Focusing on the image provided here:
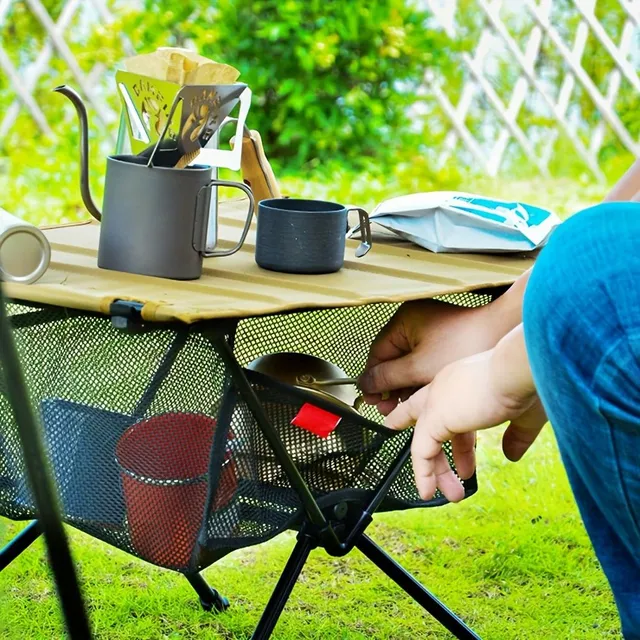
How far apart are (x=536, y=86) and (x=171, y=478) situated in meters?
3.92

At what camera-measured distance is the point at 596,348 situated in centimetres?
63

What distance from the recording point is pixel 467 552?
1.81m

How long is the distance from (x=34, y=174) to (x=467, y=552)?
2.53 metres

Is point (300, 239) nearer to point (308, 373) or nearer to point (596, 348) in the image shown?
point (308, 373)

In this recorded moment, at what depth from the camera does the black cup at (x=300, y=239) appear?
41.9 inches

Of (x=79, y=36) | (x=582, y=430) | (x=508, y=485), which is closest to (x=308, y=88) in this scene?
(x=79, y=36)

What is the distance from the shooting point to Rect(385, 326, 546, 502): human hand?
77cm

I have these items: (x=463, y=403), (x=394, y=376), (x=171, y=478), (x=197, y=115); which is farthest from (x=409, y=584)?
(x=197, y=115)

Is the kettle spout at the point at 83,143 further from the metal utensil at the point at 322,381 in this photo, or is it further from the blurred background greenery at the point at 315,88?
the blurred background greenery at the point at 315,88

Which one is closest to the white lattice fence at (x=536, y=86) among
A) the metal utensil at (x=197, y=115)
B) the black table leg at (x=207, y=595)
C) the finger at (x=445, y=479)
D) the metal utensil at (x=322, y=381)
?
the black table leg at (x=207, y=595)

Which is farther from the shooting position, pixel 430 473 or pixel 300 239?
pixel 300 239

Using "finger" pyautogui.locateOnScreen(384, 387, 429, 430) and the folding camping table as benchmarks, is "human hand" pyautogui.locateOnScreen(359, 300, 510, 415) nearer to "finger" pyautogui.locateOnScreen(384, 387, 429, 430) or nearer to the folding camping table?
the folding camping table

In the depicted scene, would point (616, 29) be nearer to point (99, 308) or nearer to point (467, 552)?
point (467, 552)

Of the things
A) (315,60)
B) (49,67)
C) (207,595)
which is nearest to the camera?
(207,595)
